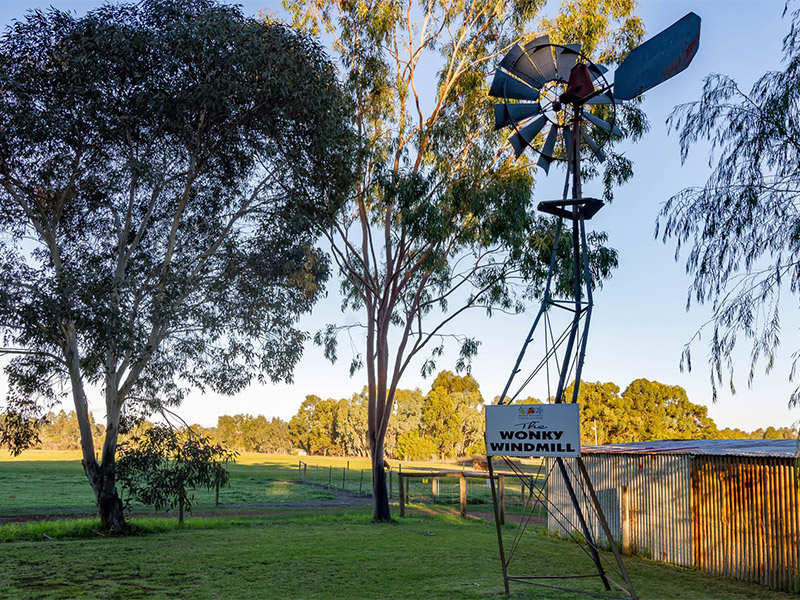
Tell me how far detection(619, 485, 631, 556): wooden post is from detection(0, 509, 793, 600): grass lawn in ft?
1.62

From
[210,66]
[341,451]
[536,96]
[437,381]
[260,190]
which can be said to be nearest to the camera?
[536,96]

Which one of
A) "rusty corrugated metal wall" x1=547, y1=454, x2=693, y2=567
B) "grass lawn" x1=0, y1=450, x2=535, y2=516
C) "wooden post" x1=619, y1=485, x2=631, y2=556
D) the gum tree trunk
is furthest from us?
"grass lawn" x1=0, y1=450, x2=535, y2=516

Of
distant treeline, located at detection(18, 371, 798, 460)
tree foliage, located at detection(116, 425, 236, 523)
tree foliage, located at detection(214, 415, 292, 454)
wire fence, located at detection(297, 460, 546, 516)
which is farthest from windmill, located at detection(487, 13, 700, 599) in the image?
tree foliage, located at detection(214, 415, 292, 454)

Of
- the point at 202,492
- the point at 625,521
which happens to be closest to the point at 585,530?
the point at 625,521

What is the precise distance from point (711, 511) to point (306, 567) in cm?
637

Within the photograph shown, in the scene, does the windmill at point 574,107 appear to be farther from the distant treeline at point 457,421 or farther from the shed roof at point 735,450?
the distant treeline at point 457,421

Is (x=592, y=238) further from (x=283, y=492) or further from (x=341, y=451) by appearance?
(x=341, y=451)

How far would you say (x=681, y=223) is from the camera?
29.9ft

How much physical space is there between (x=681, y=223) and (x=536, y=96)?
8.15 feet

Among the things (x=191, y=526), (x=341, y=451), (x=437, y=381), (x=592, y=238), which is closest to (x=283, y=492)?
(x=191, y=526)

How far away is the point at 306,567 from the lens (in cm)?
1089

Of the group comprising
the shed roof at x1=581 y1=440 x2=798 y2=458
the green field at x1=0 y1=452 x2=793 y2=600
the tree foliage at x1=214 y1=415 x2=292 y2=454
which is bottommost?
the tree foliage at x1=214 y1=415 x2=292 y2=454

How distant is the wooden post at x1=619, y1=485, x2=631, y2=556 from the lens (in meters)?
13.2

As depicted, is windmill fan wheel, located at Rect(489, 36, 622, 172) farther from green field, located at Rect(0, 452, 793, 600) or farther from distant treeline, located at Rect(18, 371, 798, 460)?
distant treeline, located at Rect(18, 371, 798, 460)
